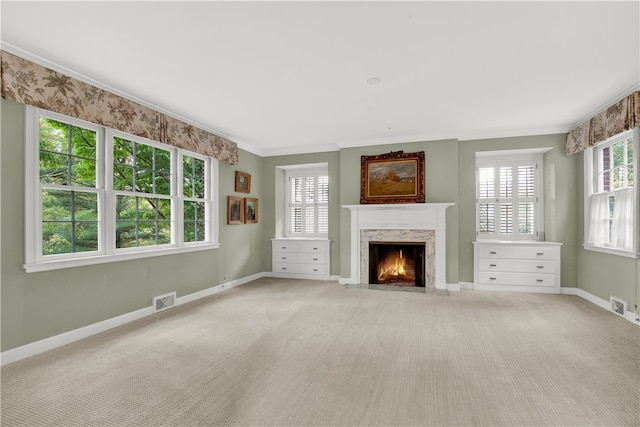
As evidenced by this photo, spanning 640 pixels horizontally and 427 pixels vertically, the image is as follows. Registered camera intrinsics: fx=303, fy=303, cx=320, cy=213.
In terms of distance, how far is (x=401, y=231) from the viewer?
18.2 feet

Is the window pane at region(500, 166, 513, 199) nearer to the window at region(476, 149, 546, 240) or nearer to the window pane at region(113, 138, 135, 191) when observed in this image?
the window at region(476, 149, 546, 240)

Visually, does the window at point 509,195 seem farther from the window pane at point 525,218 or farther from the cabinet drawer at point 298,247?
the cabinet drawer at point 298,247

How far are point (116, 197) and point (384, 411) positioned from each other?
358 centimetres

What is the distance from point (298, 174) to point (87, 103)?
4111 millimetres

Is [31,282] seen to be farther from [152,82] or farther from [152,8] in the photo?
[152,8]

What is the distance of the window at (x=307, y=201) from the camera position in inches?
257

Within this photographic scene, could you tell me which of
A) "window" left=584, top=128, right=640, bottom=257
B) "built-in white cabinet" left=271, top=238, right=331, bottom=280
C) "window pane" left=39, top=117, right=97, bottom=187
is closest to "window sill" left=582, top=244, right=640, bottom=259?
"window" left=584, top=128, right=640, bottom=257

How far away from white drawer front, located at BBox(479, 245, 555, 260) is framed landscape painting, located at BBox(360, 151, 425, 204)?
4.52 ft

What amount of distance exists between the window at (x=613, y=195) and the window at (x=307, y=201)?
4365 millimetres

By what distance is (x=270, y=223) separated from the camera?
657 cm

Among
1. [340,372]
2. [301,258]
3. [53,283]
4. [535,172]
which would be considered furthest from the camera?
[301,258]

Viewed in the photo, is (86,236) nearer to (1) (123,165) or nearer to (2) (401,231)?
(1) (123,165)

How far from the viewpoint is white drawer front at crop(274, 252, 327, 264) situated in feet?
20.4

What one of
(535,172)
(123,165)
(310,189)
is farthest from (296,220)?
(535,172)
